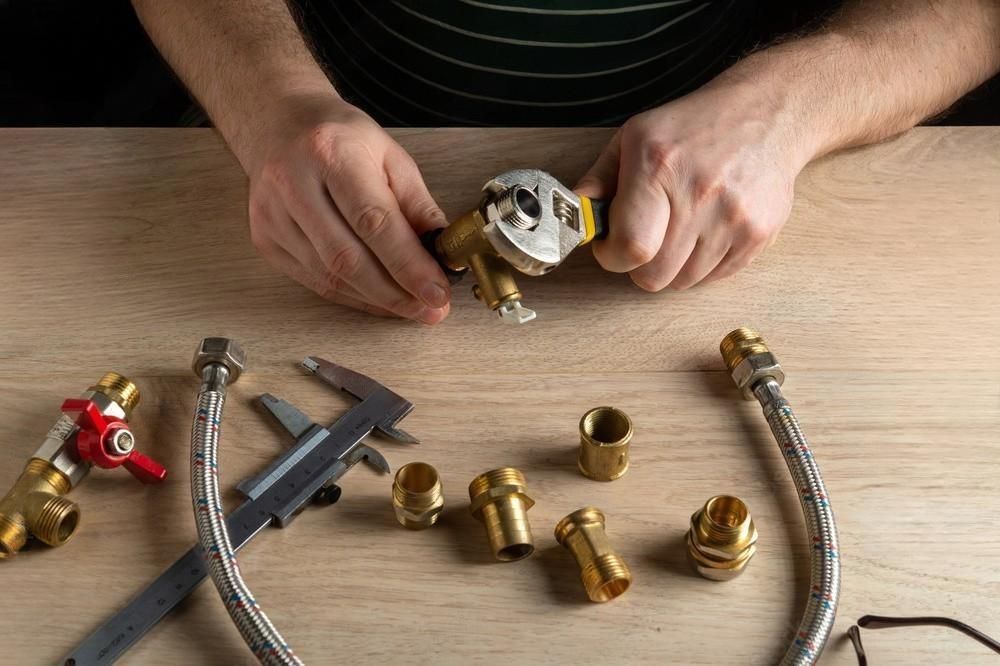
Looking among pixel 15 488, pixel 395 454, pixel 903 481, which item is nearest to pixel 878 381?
pixel 903 481

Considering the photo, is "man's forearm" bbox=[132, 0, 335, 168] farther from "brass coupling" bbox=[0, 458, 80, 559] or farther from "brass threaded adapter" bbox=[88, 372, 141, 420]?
"brass coupling" bbox=[0, 458, 80, 559]

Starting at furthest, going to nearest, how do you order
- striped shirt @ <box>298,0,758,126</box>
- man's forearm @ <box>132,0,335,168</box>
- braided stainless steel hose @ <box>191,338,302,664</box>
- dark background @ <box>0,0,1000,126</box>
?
dark background @ <box>0,0,1000,126</box>
striped shirt @ <box>298,0,758,126</box>
man's forearm @ <box>132,0,335,168</box>
braided stainless steel hose @ <box>191,338,302,664</box>

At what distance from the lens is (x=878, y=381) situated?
2.88 ft

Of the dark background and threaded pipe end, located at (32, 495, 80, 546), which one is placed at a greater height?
the dark background

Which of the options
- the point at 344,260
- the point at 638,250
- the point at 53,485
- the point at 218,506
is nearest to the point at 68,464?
the point at 53,485

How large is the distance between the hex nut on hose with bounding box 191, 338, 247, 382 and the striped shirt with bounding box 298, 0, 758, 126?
0.50 meters

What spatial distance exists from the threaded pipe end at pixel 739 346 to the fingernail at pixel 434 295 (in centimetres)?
25

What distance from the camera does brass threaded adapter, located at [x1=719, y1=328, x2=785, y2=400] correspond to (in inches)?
33.3

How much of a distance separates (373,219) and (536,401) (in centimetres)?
21

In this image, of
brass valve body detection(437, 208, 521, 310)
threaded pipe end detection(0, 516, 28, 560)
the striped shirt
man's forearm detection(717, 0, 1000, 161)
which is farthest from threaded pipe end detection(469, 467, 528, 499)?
the striped shirt

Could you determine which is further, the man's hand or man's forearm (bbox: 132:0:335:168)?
man's forearm (bbox: 132:0:335:168)

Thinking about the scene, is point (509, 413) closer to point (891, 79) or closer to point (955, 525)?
point (955, 525)

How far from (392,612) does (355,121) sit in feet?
1.40


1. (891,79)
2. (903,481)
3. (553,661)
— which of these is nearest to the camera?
(553,661)
